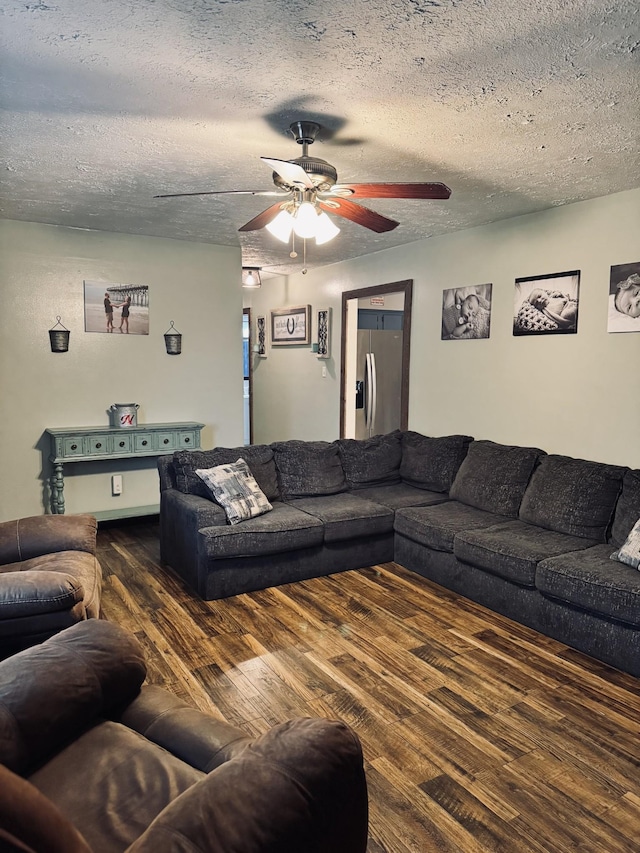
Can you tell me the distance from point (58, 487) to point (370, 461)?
8.16 feet

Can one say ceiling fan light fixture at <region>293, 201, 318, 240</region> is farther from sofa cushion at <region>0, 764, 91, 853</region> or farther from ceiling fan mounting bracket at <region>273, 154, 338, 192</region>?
sofa cushion at <region>0, 764, 91, 853</region>

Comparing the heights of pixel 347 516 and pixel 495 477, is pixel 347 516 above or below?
below

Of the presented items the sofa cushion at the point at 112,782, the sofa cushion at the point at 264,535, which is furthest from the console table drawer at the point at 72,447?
the sofa cushion at the point at 112,782

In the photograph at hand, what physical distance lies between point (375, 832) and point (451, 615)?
5.53 ft

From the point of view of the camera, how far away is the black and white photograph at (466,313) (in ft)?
15.2

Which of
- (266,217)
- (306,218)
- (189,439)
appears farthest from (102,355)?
(306,218)

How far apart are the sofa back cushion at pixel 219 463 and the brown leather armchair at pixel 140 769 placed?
2.26 metres

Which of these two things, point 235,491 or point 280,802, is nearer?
point 280,802

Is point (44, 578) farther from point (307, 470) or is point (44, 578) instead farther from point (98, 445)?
point (98, 445)

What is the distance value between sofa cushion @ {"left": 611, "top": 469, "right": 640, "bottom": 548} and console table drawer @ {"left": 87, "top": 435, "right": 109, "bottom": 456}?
3731 millimetres

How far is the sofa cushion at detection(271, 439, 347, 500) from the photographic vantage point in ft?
14.2

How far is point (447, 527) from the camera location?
3.74m

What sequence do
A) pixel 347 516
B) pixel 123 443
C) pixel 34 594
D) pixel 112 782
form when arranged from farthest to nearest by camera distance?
pixel 123 443 < pixel 347 516 < pixel 34 594 < pixel 112 782

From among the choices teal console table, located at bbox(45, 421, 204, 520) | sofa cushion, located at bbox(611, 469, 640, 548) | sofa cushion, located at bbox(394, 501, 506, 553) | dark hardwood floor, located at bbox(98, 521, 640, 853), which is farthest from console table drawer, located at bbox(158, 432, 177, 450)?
sofa cushion, located at bbox(611, 469, 640, 548)
